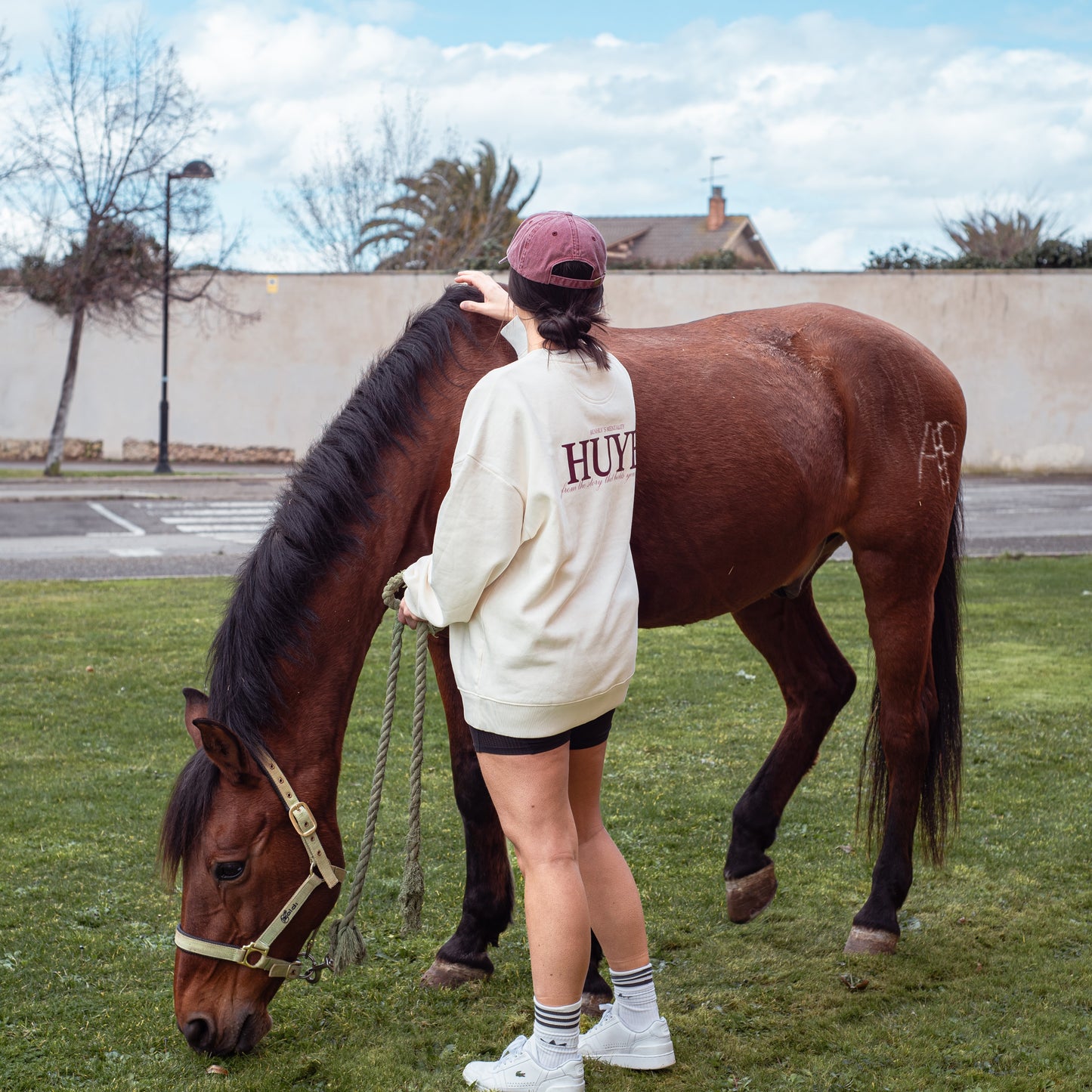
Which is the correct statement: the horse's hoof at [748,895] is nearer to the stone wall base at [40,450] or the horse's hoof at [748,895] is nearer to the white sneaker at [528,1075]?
the white sneaker at [528,1075]

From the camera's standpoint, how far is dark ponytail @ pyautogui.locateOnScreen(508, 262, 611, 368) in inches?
91.1

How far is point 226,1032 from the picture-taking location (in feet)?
8.55

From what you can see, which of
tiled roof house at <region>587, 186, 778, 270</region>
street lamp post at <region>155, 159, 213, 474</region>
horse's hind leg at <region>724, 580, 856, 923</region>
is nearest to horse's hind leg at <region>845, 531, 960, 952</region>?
horse's hind leg at <region>724, 580, 856, 923</region>

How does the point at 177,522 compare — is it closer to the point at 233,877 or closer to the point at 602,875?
the point at 233,877

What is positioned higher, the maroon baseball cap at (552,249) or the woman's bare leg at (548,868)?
the maroon baseball cap at (552,249)

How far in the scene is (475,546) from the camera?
2.26 m

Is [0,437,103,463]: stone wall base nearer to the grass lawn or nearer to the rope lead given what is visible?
the grass lawn

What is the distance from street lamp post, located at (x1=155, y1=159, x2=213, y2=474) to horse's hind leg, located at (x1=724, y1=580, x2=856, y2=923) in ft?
62.6

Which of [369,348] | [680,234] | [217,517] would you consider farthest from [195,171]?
[680,234]

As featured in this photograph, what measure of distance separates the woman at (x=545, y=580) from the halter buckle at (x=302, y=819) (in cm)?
45

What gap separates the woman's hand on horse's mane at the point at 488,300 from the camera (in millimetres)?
2885

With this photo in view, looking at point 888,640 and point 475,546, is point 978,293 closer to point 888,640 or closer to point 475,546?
point 888,640

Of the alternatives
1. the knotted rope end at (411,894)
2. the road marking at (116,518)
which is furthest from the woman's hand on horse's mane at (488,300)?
the road marking at (116,518)

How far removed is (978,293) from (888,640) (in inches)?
829
